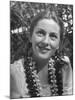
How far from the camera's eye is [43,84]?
675 centimetres

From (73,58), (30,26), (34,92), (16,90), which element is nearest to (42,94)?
(34,92)

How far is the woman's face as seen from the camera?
6.62 metres

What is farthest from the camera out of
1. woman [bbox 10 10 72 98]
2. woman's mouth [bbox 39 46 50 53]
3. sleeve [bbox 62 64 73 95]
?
sleeve [bbox 62 64 73 95]

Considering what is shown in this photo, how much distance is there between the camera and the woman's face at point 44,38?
662cm

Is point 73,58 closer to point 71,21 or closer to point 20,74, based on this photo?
point 71,21

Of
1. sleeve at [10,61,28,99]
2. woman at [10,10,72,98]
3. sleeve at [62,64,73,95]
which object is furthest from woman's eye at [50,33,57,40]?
sleeve at [10,61,28,99]

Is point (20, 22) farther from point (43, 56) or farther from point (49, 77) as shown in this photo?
point (49, 77)

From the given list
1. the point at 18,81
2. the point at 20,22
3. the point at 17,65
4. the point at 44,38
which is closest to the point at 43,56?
the point at 44,38

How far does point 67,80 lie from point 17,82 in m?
1.32

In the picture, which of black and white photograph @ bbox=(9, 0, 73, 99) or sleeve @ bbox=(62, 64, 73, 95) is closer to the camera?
black and white photograph @ bbox=(9, 0, 73, 99)

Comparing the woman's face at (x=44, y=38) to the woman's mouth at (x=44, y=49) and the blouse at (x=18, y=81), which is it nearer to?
the woman's mouth at (x=44, y=49)

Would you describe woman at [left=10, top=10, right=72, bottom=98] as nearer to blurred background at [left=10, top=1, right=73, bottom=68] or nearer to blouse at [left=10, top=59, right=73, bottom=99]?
blouse at [left=10, top=59, right=73, bottom=99]

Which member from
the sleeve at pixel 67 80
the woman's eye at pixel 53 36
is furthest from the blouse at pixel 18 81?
the sleeve at pixel 67 80

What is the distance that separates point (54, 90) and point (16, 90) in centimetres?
97
